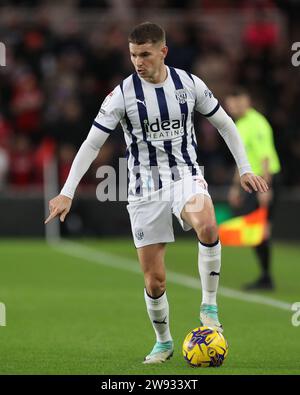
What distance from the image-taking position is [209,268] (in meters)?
7.43

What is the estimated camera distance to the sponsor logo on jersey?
746 cm

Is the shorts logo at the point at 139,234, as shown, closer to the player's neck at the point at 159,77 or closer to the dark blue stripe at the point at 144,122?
the dark blue stripe at the point at 144,122

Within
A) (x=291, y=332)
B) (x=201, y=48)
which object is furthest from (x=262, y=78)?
(x=291, y=332)

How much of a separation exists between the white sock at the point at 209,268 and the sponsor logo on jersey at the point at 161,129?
29.4 inches

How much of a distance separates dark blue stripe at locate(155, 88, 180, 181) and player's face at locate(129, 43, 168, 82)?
0.15m

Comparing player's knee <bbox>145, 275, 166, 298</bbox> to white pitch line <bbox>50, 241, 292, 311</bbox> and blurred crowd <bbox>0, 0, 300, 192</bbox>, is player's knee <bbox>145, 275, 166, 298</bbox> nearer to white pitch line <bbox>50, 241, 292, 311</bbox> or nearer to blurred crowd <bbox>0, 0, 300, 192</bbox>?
white pitch line <bbox>50, 241, 292, 311</bbox>

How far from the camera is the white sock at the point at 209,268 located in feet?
24.2

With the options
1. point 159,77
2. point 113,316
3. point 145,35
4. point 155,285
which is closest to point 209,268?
point 155,285

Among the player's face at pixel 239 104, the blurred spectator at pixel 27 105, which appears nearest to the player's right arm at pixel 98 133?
the player's face at pixel 239 104

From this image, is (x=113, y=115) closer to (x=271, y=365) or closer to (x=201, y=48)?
(x=271, y=365)

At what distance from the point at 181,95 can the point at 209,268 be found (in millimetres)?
1145

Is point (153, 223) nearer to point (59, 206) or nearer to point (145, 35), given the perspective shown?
point (59, 206)

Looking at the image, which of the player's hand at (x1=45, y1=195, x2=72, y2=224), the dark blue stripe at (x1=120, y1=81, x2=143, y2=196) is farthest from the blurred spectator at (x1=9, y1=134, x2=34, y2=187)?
the player's hand at (x1=45, y1=195, x2=72, y2=224)

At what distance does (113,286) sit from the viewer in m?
12.9
